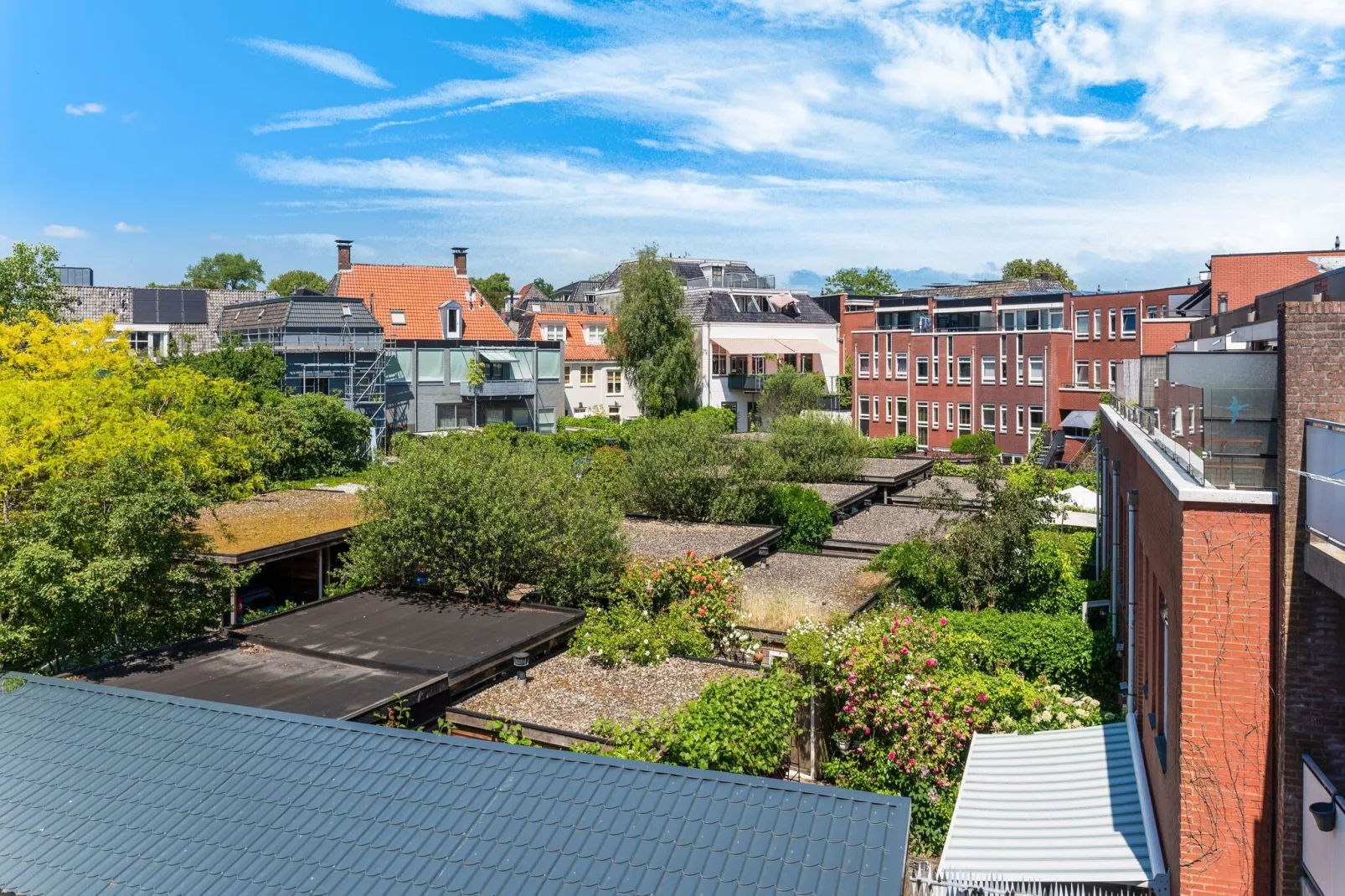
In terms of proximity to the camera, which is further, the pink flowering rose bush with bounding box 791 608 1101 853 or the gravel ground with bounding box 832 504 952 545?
the gravel ground with bounding box 832 504 952 545

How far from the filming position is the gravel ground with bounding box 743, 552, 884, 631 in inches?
722

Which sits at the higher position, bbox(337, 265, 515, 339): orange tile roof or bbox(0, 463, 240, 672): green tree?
bbox(337, 265, 515, 339): orange tile roof

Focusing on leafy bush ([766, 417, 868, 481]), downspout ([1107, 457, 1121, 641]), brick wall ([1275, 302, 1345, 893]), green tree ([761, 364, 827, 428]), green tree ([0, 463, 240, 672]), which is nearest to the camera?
brick wall ([1275, 302, 1345, 893])

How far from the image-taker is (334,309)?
43.5 m

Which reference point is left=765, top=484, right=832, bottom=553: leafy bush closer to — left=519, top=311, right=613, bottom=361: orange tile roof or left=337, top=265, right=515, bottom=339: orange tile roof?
left=337, top=265, right=515, bottom=339: orange tile roof

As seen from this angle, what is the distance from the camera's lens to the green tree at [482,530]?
1791cm

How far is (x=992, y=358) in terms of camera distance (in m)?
49.7

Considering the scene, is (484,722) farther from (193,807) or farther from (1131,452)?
(1131,452)

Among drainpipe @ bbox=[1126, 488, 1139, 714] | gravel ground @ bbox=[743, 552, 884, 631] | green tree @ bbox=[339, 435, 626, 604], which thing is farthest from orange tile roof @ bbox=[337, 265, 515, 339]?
drainpipe @ bbox=[1126, 488, 1139, 714]

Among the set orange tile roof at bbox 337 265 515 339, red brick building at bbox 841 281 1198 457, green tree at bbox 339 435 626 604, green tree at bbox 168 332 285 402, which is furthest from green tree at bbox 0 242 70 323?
red brick building at bbox 841 281 1198 457

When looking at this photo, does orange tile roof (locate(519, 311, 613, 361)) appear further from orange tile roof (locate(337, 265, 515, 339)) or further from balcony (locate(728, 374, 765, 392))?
balcony (locate(728, 374, 765, 392))

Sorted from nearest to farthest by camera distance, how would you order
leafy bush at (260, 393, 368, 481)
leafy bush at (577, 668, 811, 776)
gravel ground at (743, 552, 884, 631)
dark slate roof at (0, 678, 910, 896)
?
dark slate roof at (0, 678, 910, 896) < leafy bush at (577, 668, 811, 776) < gravel ground at (743, 552, 884, 631) < leafy bush at (260, 393, 368, 481)

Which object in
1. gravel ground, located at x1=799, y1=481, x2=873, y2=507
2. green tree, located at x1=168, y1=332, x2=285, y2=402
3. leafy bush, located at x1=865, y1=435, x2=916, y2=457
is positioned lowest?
gravel ground, located at x1=799, y1=481, x2=873, y2=507

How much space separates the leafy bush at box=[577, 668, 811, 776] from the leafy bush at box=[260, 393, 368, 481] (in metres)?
23.3
